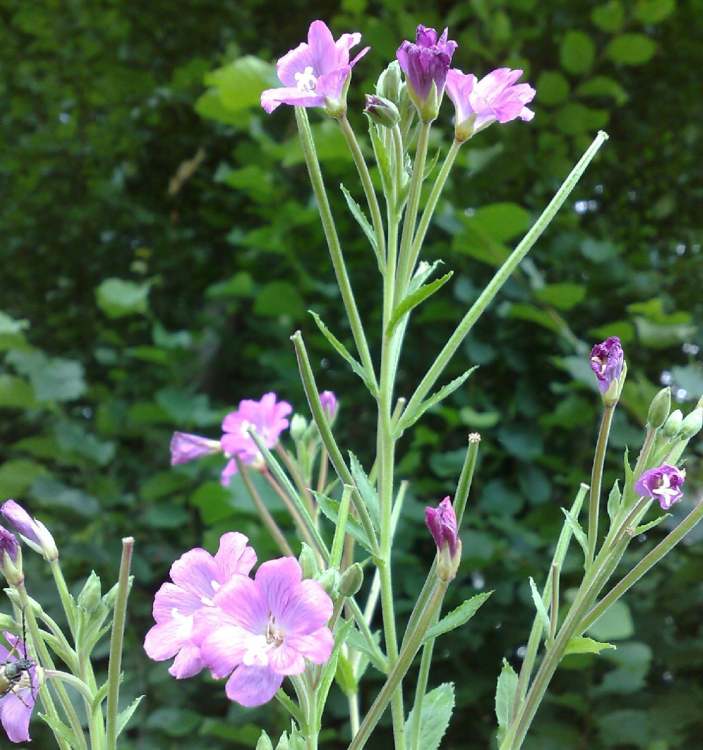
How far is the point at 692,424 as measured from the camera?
0.33m

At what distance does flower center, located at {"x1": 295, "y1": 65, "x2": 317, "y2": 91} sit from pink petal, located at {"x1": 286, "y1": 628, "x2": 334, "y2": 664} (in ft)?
0.68

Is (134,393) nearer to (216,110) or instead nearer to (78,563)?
(78,563)

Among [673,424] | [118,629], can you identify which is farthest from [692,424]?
[118,629]

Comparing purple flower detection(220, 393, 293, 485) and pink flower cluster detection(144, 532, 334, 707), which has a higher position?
pink flower cluster detection(144, 532, 334, 707)

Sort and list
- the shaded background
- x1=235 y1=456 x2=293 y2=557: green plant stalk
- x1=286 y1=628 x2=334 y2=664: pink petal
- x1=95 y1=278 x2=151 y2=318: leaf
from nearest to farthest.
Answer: x1=286 y1=628 x2=334 y2=664: pink petal, x1=235 y1=456 x2=293 y2=557: green plant stalk, the shaded background, x1=95 y1=278 x2=151 y2=318: leaf

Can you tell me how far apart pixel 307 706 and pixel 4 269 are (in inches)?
46.0

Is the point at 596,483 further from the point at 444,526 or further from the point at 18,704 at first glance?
the point at 18,704

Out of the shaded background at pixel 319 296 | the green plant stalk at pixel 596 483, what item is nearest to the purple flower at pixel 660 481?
the green plant stalk at pixel 596 483

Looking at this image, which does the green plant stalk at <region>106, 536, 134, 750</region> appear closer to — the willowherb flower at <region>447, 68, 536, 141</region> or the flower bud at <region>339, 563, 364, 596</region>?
the flower bud at <region>339, 563, 364, 596</region>

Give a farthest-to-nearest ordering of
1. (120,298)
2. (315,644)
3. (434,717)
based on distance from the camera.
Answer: (120,298) < (434,717) < (315,644)

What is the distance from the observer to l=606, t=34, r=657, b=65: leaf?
1110 mm

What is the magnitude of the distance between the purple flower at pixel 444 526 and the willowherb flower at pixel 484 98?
15 centimetres

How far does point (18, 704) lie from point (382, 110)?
0.82 ft

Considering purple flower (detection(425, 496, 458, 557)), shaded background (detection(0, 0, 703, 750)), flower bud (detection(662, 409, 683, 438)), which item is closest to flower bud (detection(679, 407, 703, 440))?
flower bud (detection(662, 409, 683, 438))
